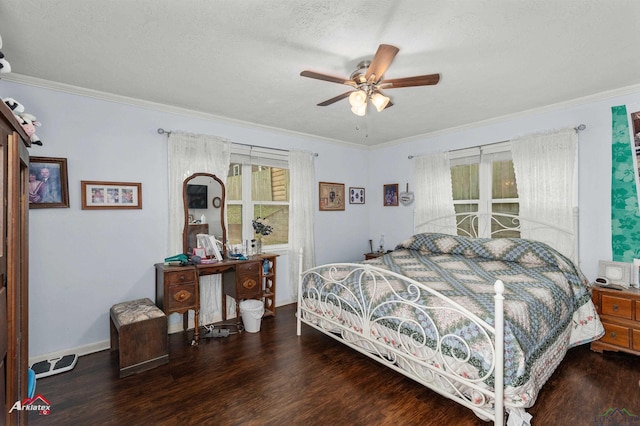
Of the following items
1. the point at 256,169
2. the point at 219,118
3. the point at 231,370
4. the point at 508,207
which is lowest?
the point at 231,370

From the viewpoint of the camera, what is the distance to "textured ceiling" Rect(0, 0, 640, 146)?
5.78 feet

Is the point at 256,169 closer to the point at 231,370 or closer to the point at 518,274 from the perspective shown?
the point at 231,370

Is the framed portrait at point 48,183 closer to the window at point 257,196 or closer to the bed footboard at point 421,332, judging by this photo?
the window at point 257,196

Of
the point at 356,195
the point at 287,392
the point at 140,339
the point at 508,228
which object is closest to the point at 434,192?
the point at 508,228

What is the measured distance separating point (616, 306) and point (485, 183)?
71.8 inches

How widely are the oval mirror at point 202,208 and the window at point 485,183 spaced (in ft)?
10.2

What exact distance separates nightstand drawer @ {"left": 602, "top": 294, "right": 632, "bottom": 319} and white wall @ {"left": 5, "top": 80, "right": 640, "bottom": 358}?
1.56 feet

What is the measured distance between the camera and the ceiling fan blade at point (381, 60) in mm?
1777

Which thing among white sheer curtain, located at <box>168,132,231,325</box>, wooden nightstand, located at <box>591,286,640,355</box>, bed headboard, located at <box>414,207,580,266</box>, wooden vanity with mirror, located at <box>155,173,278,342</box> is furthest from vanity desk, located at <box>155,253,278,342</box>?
wooden nightstand, located at <box>591,286,640,355</box>

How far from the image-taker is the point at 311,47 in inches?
84.4

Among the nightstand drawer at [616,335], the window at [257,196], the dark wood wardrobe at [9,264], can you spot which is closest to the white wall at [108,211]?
the window at [257,196]

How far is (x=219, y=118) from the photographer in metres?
3.68

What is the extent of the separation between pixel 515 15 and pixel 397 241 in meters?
3.52

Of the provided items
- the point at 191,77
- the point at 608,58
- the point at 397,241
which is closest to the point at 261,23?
the point at 191,77
